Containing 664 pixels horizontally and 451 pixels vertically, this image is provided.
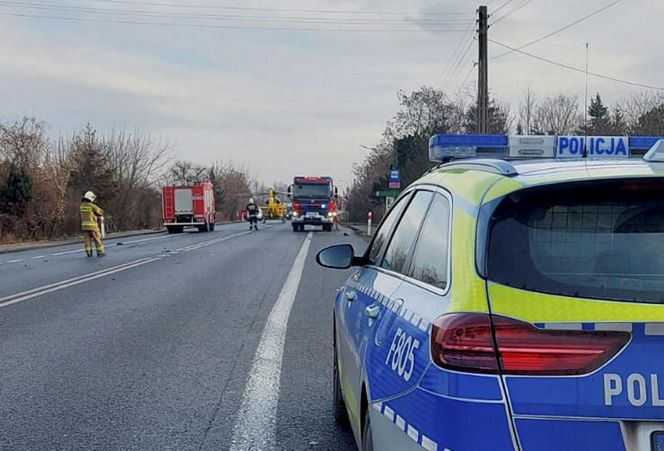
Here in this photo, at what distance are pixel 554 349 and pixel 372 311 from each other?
1275mm

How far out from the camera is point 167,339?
8.34m

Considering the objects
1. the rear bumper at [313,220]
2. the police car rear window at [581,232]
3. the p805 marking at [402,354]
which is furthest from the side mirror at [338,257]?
the rear bumper at [313,220]

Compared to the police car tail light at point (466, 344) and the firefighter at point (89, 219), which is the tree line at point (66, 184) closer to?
the firefighter at point (89, 219)

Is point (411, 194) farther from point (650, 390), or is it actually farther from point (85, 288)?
point (85, 288)

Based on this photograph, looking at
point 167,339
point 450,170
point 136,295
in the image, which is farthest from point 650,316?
point 136,295

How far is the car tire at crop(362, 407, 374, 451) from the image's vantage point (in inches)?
126

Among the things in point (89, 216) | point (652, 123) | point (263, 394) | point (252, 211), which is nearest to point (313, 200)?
point (252, 211)

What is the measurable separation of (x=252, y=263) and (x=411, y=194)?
15172 millimetres

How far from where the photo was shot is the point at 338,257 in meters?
4.74

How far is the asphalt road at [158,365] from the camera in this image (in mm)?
5043

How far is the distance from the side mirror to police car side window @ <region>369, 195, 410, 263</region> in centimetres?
20

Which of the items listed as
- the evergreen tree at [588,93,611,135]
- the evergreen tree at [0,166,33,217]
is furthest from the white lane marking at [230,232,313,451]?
the evergreen tree at [0,166,33,217]

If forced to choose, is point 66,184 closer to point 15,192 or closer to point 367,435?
point 15,192

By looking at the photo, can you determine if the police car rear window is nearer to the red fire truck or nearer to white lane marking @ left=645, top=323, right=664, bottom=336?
white lane marking @ left=645, top=323, right=664, bottom=336
